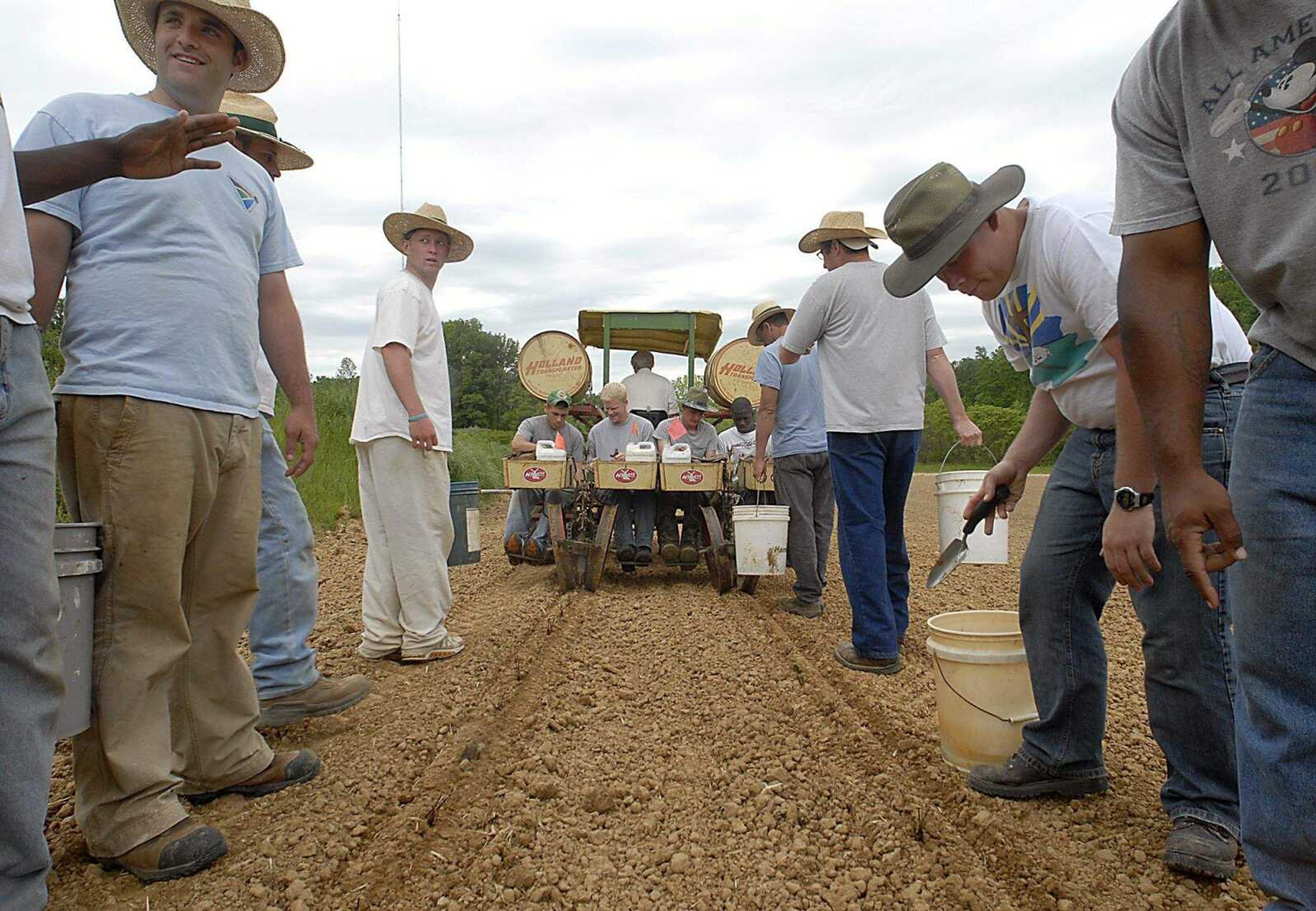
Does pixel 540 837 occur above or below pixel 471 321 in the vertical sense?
below

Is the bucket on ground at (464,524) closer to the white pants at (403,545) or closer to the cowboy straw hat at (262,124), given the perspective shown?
the white pants at (403,545)

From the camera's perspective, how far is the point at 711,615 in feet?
18.0

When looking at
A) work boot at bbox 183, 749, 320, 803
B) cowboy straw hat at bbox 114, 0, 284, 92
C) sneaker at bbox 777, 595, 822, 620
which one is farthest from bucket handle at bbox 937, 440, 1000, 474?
cowboy straw hat at bbox 114, 0, 284, 92

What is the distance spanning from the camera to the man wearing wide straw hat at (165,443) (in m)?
2.12

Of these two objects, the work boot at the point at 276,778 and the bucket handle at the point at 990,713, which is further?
the bucket handle at the point at 990,713

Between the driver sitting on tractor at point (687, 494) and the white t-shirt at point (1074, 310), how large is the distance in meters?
4.25

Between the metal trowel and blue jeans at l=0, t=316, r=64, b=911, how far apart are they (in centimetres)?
242

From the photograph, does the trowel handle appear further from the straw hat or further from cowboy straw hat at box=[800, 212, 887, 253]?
the straw hat

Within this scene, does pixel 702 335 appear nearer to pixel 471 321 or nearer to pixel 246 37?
pixel 246 37

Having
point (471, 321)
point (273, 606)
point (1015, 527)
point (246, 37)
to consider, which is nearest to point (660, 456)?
point (273, 606)

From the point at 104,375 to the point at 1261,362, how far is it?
252cm

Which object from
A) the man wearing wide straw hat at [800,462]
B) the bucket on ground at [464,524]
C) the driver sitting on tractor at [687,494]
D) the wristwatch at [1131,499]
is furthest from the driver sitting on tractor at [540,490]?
the wristwatch at [1131,499]

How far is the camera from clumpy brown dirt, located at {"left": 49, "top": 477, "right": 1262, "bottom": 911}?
1995mm

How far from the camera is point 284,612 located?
3299mm
